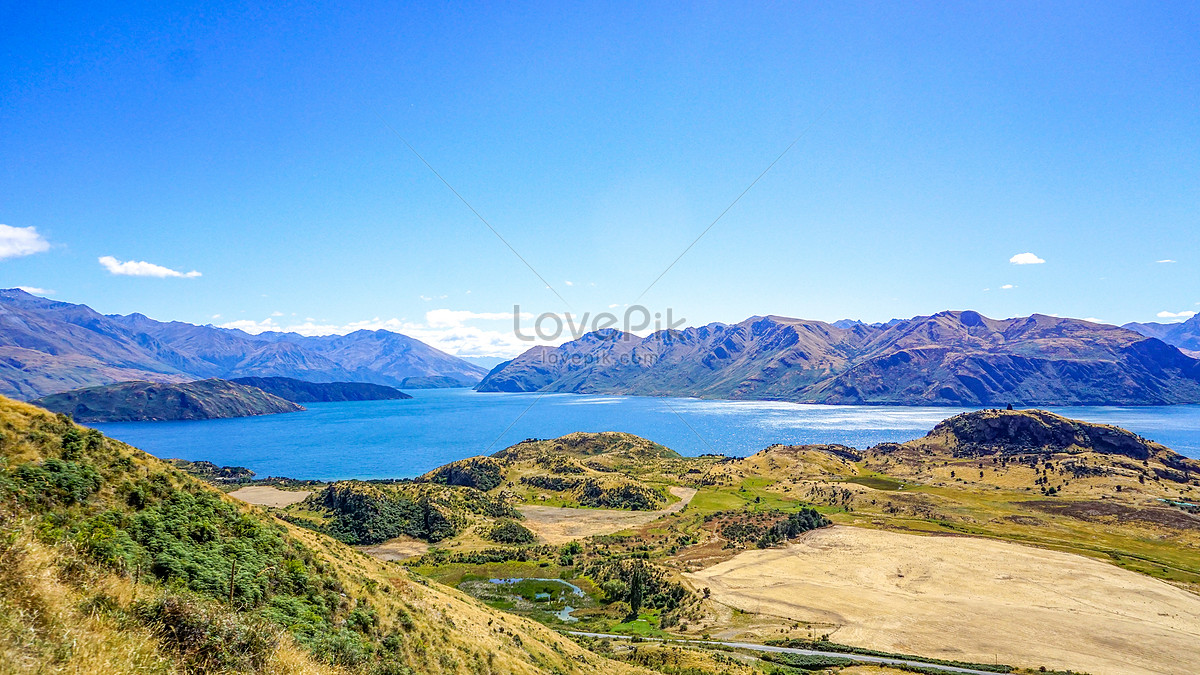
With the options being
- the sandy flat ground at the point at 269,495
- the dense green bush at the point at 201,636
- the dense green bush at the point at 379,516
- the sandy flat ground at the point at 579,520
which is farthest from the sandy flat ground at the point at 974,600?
the sandy flat ground at the point at 269,495

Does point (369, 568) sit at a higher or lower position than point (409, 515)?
higher

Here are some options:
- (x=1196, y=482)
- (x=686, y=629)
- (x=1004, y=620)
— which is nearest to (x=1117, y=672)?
(x=1004, y=620)

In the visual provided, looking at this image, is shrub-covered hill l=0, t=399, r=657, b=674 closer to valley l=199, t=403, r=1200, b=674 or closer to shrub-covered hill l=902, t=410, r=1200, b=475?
valley l=199, t=403, r=1200, b=674

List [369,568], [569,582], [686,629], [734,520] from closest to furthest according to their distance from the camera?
[369,568], [686,629], [569,582], [734,520]

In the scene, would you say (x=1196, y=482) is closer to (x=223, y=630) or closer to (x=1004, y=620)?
(x=1004, y=620)

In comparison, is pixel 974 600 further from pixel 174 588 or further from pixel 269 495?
pixel 269 495

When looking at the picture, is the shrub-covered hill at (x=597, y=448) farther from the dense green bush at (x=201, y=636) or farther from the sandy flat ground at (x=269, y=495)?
the dense green bush at (x=201, y=636)

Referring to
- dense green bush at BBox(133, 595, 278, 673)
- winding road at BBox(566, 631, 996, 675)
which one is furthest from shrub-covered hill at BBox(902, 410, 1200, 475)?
dense green bush at BBox(133, 595, 278, 673)
